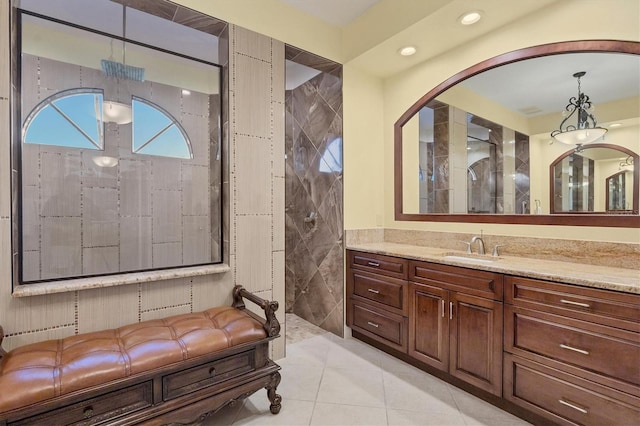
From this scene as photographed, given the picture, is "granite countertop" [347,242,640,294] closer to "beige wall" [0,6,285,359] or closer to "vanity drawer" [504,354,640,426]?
"vanity drawer" [504,354,640,426]

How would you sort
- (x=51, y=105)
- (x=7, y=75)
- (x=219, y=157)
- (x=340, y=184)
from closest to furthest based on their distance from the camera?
1. (x=7, y=75)
2. (x=219, y=157)
3. (x=51, y=105)
4. (x=340, y=184)

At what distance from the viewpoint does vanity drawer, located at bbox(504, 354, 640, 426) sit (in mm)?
1499

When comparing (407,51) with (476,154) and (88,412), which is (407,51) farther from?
(88,412)

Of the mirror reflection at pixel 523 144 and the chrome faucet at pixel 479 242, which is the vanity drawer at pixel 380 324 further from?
the mirror reflection at pixel 523 144

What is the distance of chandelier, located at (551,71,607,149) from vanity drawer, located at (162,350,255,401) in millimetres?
2614

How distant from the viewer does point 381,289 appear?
273 cm

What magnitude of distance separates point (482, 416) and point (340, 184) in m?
2.13

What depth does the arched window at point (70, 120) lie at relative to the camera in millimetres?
2785

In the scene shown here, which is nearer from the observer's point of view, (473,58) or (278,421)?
(278,421)

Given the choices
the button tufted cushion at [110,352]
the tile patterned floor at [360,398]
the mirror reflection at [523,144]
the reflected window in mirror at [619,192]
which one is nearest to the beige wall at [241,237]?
the button tufted cushion at [110,352]

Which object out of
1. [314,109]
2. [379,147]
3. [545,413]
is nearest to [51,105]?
[314,109]

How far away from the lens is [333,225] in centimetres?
323

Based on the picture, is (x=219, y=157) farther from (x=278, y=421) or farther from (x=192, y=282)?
(x=278, y=421)

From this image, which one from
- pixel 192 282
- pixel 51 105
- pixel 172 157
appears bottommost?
pixel 192 282
